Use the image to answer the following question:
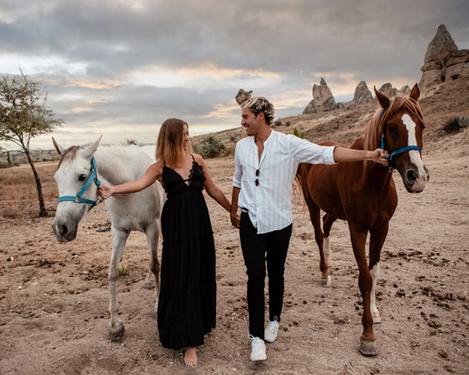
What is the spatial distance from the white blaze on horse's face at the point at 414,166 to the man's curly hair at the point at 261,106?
1.10m

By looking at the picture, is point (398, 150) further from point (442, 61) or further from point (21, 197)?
point (442, 61)

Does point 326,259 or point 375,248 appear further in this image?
point 326,259

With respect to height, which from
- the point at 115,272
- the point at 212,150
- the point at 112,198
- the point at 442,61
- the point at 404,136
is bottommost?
the point at 115,272

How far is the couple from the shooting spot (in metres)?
2.98

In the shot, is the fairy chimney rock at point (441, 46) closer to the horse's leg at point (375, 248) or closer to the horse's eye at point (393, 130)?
the horse's leg at point (375, 248)

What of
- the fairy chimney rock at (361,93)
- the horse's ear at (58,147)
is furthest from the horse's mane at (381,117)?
the fairy chimney rock at (361,93)

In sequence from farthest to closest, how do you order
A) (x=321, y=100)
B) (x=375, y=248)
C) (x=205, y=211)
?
(x=321, y=100)
(x=375, y=248)
(x=205, y=211)

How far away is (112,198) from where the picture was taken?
362 cm

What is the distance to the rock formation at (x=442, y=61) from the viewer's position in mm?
38375

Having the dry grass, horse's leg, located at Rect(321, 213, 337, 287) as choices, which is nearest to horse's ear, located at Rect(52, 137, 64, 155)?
horse's leg, located at Rect(321, 213, 337, 287)

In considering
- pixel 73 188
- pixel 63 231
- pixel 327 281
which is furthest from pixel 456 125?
pixel 63 231

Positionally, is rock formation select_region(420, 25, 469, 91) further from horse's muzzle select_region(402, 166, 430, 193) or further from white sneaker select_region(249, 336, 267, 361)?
white sneaker select_region(249, 336, 267, 361)

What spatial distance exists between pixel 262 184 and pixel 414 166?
1211 mm

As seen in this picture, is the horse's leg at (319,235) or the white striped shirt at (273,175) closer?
the white striped shirt at (273,175)
